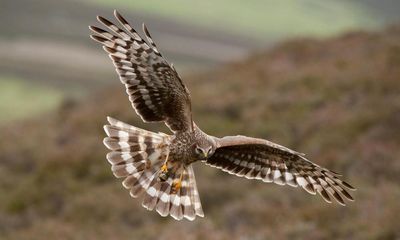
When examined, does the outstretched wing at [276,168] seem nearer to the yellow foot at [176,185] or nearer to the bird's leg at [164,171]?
the yellow foot at [176,185]

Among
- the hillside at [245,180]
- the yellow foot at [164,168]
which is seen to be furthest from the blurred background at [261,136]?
Result: the yellow foot at [164,168]

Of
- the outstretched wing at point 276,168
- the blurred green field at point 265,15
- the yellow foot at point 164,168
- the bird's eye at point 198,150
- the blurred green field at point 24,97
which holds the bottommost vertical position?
the yellow foot at point 164,168

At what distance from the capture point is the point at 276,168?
10.6 meters

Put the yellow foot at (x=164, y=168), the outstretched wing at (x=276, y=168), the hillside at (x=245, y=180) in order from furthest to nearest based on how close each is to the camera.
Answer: the hillside at (x=245, y=180), the outstretched wing at (x=276, y=168), the yellow foot at (x=164, y=168)

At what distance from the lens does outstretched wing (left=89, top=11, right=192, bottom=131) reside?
8812 millimetres

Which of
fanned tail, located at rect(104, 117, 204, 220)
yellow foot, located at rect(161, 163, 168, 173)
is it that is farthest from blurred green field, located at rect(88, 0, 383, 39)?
yellow foot, located at rect(161, 163, 168, 173)

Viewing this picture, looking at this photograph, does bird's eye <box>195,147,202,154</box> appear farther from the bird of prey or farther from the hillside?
the hillside

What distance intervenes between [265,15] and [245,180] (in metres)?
65.4

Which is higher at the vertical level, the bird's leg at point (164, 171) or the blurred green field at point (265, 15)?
the blurred green field at point (265, 15)

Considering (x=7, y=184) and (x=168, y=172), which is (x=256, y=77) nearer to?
(x=7, y=184)

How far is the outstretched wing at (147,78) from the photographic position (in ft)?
28.9

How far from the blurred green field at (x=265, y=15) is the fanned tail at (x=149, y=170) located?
6006cm

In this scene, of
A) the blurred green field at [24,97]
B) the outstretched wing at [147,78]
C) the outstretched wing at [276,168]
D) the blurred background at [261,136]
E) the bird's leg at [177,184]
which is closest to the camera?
the outstretched wing at [147,78]

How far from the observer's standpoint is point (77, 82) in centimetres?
4972
